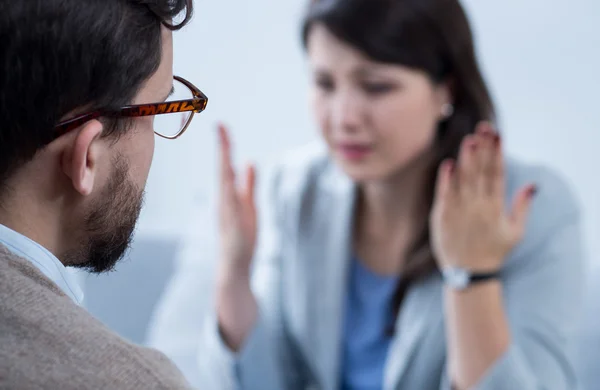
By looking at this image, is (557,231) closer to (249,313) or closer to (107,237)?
(249,313)

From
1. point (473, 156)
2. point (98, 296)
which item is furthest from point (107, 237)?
point (98, 296)

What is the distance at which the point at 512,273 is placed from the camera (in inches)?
53.9

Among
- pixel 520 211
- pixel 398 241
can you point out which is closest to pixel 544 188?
pixel 520 211

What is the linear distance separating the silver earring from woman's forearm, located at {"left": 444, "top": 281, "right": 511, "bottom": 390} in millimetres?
385

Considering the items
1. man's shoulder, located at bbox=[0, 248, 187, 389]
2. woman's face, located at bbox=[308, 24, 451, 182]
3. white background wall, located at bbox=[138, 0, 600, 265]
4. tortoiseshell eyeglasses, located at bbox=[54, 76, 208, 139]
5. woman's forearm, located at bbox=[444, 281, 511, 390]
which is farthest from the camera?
white background wall, located at bbox=[138, 0, 600, 265]

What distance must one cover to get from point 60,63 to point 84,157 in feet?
0.26

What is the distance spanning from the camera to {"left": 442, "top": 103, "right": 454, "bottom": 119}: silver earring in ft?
4.81

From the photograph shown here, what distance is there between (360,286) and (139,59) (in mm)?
956

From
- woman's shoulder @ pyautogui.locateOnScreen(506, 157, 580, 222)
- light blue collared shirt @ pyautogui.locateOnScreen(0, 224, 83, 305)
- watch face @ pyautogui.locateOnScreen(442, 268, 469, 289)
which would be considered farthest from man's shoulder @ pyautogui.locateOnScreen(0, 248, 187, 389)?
woman's shoulder @ pyautogui.locateOnScreen(506, 157, 580, 222)

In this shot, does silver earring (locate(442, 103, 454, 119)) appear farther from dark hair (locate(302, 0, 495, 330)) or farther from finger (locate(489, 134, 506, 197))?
finger (locate(489, 134, 506, 197))

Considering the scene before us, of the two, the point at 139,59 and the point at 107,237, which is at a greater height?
the point at 139,59

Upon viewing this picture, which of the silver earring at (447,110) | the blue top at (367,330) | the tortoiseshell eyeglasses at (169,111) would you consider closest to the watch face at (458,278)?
the blue top at (367,330)

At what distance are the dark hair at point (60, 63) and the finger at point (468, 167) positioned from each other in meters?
0.72

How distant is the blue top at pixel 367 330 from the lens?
4.80 ft
